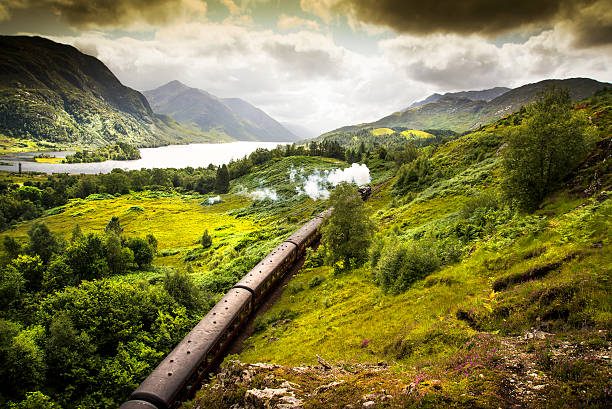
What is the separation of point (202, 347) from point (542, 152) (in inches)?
1154

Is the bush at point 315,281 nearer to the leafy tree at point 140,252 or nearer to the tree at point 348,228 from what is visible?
the tree at point 348,228

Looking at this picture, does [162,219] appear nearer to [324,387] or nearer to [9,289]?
[9,289]

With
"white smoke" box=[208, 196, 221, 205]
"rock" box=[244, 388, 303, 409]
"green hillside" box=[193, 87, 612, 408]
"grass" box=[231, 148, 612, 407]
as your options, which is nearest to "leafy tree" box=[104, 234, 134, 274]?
"green hillside" box=[193, 87, 612, 408]

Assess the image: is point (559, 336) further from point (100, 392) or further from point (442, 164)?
point (442, 164)

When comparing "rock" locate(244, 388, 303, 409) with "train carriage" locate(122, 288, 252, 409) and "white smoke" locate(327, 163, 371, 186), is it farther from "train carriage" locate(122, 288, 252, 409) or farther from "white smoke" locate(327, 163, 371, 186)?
"white smoke" locate(327, 163, 371, 186)

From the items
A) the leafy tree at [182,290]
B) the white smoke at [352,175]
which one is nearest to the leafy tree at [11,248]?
the leafy tree at [182,290]

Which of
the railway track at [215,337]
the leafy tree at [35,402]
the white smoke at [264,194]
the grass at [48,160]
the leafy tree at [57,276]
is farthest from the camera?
the grass at [48,160]

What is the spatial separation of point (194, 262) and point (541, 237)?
51851mm

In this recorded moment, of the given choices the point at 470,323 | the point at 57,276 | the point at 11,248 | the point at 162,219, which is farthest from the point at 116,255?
the point at 162,219

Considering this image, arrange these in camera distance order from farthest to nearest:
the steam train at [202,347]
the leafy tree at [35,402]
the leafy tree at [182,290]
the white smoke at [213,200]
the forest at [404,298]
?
the white smoke at [213,200]
the leafy tree at [182,290]
the steam train at [202,347]
the leafy tree at [35,402]
the forest at [404,298]

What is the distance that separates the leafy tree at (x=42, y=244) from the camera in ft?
101

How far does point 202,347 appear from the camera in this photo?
57.6 ft

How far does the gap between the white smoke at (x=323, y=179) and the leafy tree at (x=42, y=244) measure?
210 ft

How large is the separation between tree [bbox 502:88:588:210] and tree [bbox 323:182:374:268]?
1378 cm
